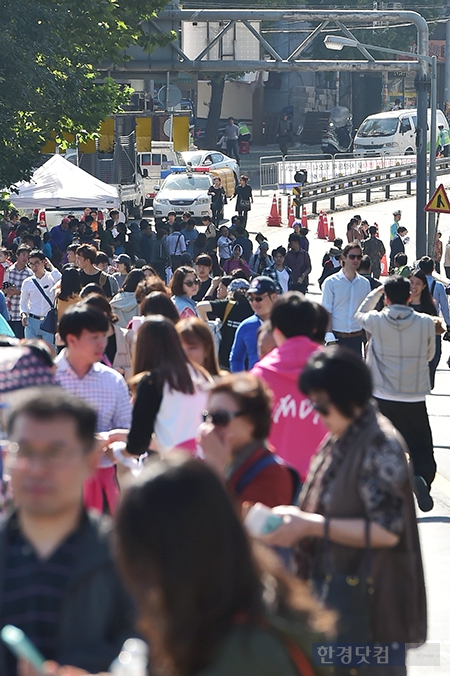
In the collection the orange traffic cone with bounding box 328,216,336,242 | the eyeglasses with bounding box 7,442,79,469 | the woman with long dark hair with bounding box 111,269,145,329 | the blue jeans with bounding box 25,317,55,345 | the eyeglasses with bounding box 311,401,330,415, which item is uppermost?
the eyeglasses with bounding box 7,442,79,469

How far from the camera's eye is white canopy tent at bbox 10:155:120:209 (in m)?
23.6

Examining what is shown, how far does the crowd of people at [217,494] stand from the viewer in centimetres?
254

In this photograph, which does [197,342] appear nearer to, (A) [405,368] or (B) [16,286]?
(A) [405,368]

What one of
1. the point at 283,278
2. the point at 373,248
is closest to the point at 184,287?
the point at 283,278

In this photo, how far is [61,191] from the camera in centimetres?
2370

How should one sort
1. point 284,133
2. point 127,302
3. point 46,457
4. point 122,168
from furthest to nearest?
point 284,133, point 122,168, point 127,302, point 46,457

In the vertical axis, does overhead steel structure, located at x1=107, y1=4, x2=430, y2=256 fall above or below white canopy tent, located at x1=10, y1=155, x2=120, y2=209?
above

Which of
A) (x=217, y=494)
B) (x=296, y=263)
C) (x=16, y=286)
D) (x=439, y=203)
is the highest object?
(x=217, y=494)

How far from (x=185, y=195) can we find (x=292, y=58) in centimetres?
A: 530

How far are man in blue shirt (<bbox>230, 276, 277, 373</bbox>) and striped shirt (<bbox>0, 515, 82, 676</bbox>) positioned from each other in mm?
5450

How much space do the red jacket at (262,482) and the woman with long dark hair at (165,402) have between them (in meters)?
1.46

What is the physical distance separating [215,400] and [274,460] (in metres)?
0.29

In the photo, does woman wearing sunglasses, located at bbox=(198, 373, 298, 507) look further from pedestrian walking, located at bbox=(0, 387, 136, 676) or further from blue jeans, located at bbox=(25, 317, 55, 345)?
blue jeans, located at bbox=(25, 317, 55, 345)

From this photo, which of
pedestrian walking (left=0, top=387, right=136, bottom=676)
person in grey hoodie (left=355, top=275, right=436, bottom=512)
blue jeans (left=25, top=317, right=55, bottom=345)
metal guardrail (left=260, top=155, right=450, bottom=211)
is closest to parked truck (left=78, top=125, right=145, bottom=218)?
metal guardrail (left=260, top=155, right=450, bottom=211)
